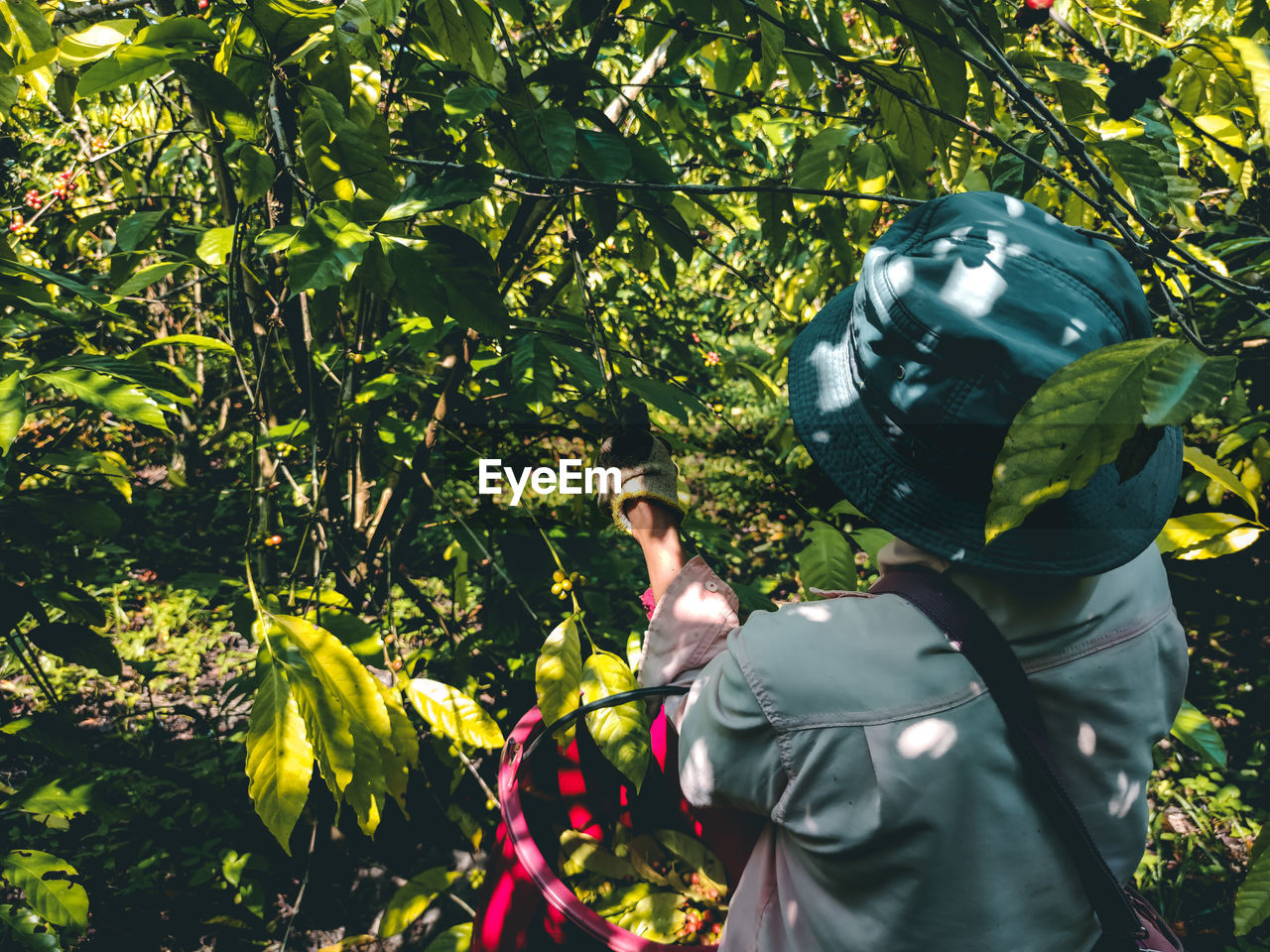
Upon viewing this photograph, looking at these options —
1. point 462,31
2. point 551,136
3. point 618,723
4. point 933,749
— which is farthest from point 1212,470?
point 462,31

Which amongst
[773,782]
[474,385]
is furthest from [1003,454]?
[474,385]

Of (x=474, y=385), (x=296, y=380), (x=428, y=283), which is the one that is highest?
(x=428, y=283)

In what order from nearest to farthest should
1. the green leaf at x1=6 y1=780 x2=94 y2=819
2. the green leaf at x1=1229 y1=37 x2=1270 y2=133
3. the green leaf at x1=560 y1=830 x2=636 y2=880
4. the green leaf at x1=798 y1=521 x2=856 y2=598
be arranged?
the green leaf at x1=1229 y1=37 x2=1270 y2=133 → the green leaf at x1=798 y1=521 x2=856 y2=598 → the green leaf at x1=6 y1=780 x2=94 y2=819 → the green leaf at x1=560 y1=830 x2=636 y2=880

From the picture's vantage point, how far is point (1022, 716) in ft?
2.57

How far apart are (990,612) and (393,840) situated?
2.09 metres

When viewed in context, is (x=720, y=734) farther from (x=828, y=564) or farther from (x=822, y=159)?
(x=822, y=159)

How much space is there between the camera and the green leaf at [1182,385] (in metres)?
0.44

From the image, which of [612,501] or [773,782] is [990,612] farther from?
[612,501]

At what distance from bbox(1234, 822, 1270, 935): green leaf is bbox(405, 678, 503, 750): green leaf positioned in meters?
1.29

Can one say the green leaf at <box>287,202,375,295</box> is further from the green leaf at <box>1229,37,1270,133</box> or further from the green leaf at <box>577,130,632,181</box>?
the green leaf at <box>1229,37,1270,133</box>

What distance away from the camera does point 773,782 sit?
2.84ft

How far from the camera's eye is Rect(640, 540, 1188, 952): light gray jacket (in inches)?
30.7

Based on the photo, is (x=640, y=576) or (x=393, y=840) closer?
(x=393, y=840)

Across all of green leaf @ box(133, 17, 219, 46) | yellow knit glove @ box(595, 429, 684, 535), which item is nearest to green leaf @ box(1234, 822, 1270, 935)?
yellow knit glove @ box(595, 429, 684, 535)
